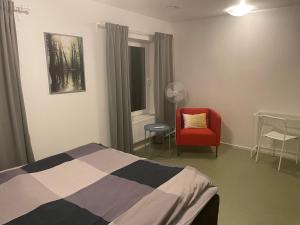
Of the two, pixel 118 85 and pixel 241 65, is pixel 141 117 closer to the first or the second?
pixel 118 85

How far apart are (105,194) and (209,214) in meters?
0.80

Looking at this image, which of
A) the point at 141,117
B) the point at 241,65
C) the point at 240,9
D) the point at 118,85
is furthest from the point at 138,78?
the point at 240,9

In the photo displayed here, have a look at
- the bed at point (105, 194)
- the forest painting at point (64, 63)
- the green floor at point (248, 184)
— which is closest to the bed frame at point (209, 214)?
the bed at point (105, 194)

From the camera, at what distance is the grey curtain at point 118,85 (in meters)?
3.25

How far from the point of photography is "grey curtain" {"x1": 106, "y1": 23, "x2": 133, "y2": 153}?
3.25 m

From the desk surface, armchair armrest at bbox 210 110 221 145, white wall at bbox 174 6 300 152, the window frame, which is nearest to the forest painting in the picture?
the window frame

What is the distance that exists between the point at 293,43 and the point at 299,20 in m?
0.32

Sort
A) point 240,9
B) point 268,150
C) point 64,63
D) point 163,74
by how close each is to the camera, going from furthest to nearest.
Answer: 1. point 163,74
2. point 268,150
3. point 240,9
4. point 64,63

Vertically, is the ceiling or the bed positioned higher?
the ceiling

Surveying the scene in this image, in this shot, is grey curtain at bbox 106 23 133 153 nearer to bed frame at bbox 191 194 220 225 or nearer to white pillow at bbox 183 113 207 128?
white pillow at bbox 183 113 207 128

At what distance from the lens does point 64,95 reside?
2898mm

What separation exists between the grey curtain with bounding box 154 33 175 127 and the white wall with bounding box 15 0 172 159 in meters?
0.72

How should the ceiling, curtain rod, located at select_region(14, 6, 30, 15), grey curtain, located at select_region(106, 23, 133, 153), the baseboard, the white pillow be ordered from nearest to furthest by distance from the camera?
curtain rod, located at select_region(14, 6, 30, 15)
the ceiling
grey curtain, located at select_region(106, 23, 133, 153)
the baseboard
the white pillow

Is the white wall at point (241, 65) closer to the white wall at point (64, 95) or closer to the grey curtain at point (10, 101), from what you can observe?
the white wall at point (64, 95)
